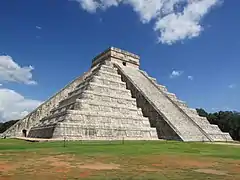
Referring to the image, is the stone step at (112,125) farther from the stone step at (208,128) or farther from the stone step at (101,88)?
the stone step at (208,128)

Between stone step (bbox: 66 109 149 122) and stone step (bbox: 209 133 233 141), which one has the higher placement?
stone step (bbox: 66 109 149 122)

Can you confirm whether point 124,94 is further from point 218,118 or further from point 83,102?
point 218,118

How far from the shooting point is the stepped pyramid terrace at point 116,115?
25203mm

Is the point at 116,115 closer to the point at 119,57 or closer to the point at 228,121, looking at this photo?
the point at 119,57

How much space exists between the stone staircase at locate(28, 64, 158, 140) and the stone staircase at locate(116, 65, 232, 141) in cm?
242

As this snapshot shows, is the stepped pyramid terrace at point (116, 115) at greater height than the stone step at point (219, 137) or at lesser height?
greater

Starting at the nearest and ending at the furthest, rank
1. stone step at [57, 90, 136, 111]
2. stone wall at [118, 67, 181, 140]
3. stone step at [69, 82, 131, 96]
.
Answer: stone step at [57, 90, 136, 111], stone wall at [118, 67, 181, 140], stone step at [69, 82, 131, 96]

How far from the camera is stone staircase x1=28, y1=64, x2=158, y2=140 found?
80.3 feet

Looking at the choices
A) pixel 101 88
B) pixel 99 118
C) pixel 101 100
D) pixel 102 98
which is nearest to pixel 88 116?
pixel 99 118

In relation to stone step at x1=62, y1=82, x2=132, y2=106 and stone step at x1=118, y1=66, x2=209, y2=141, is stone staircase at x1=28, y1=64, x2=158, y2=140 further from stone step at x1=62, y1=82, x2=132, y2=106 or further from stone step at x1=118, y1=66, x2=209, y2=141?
stone step at x1=118, y1=66, x2=209, y2=141

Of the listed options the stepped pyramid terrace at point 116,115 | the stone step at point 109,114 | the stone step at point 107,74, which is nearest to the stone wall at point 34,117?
the stepped pyramid terrace at point 116,115

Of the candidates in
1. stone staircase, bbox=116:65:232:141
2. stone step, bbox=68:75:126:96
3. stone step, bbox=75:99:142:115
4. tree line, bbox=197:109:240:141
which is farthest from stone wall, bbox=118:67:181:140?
tree line, bbox=197:109:240:141

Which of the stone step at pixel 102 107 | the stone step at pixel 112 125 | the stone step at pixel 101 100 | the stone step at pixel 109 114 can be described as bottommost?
the stone step at pixel 112 125

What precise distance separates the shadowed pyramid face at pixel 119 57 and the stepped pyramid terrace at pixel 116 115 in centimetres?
404
